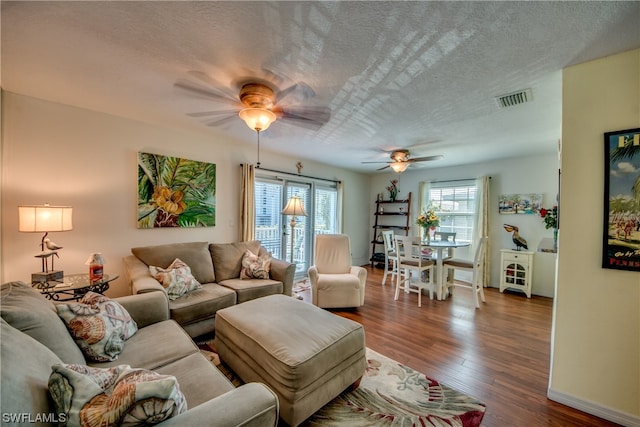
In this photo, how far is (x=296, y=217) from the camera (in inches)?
197

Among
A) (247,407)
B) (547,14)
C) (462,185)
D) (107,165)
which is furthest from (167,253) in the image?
(462,185)

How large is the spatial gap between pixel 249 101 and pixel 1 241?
8.82ft

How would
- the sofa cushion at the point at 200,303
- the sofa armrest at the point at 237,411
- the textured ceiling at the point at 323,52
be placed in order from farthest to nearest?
the sofa cushion at the point at 200,303 → the textured ceiling at the point at 323,52 → the sofa armrest at the point at 237,411

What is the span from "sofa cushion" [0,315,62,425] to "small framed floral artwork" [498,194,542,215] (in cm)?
589

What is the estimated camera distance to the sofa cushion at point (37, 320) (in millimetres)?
1105

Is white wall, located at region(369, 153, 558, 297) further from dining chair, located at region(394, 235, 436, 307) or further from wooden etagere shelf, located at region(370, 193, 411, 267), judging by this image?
dining chair, located at region(394, 235, 436, 307)

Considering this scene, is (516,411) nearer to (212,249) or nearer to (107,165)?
(212,249)

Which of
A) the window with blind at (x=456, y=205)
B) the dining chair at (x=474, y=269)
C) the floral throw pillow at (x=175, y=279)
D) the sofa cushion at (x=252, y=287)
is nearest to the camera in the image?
the floral throw pillow at (x=175, y=279)

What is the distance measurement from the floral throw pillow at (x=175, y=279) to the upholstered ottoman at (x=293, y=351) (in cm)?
78

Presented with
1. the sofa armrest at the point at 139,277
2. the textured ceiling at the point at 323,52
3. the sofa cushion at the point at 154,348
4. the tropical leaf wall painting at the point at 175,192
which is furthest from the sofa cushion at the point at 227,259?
the textured ceiling at the point at 323,52

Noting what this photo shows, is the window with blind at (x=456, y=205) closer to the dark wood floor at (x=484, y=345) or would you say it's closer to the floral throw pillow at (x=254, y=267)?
the dark wood floor at (x=484, y=345)

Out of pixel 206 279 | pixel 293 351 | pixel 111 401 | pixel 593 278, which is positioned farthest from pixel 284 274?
pixel 593 278

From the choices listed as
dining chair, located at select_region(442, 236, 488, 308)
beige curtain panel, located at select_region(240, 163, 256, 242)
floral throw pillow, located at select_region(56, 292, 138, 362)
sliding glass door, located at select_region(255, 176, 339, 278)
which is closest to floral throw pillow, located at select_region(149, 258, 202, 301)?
floral throw pillow, located at select_region(56, 292, 138, 362)

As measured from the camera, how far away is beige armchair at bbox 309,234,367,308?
3383mm
